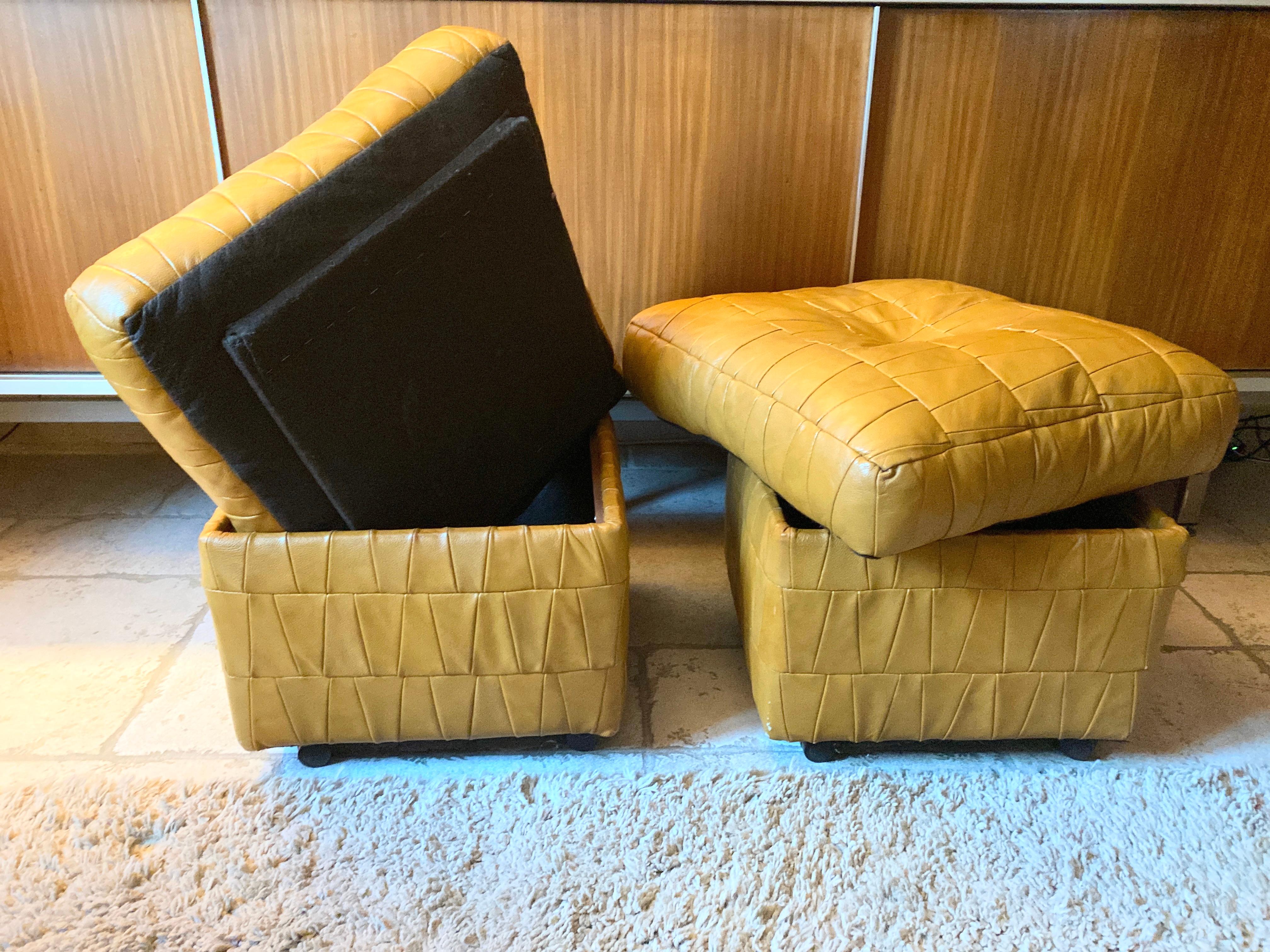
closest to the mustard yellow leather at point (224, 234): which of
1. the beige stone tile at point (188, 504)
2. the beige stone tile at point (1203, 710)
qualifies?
the beige stone tile at point (188, 504)

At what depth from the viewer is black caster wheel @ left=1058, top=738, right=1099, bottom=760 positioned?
3.13ft

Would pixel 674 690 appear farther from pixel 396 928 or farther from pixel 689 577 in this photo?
pixel 396 928

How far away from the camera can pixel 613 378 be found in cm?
109

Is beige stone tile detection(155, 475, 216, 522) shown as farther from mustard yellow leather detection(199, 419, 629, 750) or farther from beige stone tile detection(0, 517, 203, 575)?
mustard yellow leather detection(199, 419, 629, 750)

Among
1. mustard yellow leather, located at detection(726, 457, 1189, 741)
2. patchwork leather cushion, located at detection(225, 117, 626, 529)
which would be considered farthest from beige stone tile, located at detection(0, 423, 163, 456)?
mustard yellow leather, located at detection(726, 457, 1189, 741)

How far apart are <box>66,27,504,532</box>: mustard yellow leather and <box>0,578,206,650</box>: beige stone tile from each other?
45 cm

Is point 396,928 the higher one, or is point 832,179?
point 832,179

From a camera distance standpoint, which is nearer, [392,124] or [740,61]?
[392,124]

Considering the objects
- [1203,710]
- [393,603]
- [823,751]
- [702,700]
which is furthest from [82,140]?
[1203,710]

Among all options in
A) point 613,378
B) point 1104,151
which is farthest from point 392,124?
point 1104,151

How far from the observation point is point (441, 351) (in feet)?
2.85

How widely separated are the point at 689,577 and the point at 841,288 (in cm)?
46

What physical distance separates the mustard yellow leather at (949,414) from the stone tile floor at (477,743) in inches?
11.9

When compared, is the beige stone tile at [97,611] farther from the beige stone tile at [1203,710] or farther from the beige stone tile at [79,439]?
the beige stone tile at [1203,710]
